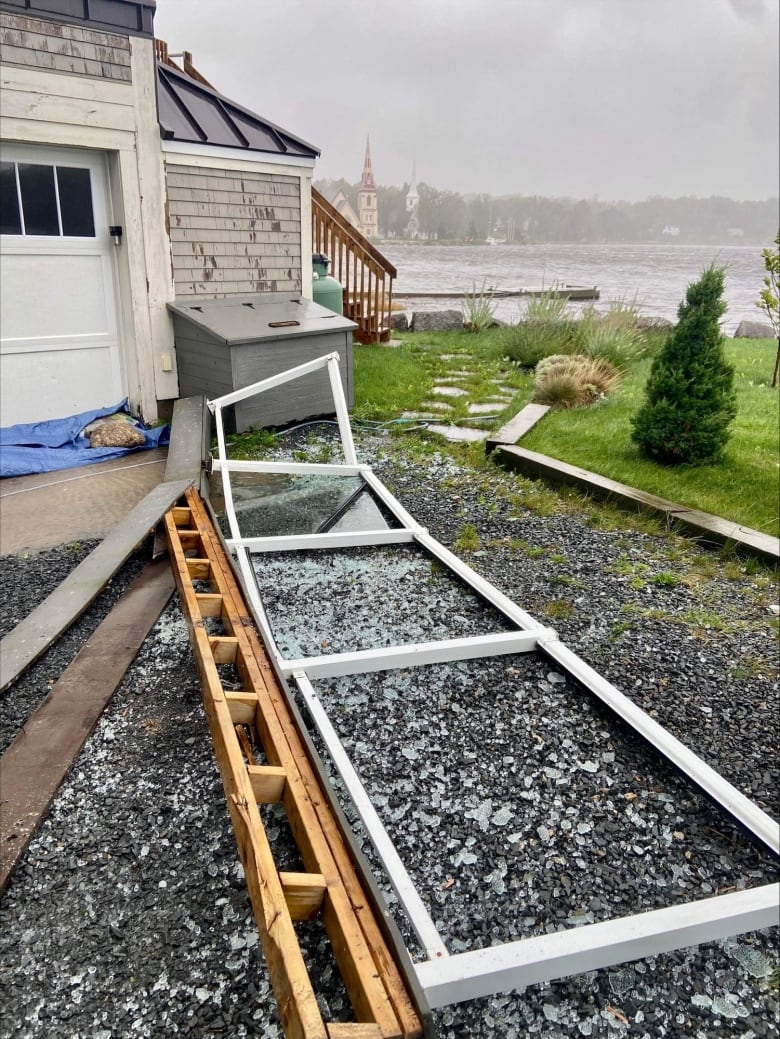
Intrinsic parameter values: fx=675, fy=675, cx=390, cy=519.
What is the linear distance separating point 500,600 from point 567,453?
2.56 metres

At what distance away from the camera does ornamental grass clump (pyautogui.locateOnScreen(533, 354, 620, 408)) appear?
638cm

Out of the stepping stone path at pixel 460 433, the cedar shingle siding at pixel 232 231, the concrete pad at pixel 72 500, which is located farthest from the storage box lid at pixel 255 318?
the stepping stone path at pixel 460 433

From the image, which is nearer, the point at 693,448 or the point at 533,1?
the point at 693,448

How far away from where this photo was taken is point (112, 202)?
5.25m

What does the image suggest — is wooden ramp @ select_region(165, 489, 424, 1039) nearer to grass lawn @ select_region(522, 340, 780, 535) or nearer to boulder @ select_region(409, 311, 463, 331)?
grass lawn @ select_region(522, 340, 780, 535)

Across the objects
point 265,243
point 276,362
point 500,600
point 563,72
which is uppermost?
point 563,72

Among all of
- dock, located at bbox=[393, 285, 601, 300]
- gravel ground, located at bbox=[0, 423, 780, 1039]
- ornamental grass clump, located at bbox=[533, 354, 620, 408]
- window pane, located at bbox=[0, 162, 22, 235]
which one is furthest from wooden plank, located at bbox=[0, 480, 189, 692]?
dock, located at bbox=[393, 285, 601, 300]

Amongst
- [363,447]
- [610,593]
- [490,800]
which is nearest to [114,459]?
[363,447]

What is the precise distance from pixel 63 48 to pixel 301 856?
5376 millimetres

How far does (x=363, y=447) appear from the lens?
538 cm

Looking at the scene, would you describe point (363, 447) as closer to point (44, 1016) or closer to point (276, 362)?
point (276, 362)

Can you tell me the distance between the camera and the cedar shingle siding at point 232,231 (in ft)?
18.0

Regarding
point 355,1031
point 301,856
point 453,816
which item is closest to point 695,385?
point 453,816

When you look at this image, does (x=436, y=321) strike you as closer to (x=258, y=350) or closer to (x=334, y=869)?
(x=258, y=350)
